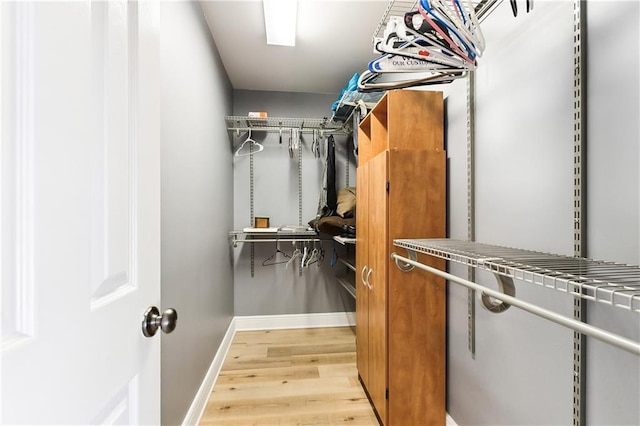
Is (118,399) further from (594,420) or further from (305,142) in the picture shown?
(305,142)

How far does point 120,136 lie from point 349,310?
2.85 meters

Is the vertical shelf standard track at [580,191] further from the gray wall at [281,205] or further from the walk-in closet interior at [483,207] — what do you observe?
the gray wall at [281,205]

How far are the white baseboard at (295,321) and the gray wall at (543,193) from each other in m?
1.64

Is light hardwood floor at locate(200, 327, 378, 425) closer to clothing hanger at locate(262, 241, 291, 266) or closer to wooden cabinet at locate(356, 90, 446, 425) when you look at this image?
wooden cabinet at locate(356, 90, 446, 425)

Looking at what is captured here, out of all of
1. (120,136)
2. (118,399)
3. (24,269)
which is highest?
(120,136)

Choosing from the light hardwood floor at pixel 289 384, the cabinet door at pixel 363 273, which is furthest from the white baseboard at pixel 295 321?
the cabinet door at pixel 363 273

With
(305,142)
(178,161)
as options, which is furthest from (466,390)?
(305,142)

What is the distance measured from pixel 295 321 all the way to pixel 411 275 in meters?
1.90

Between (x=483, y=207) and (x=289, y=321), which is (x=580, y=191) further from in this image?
(x=289, y=321)

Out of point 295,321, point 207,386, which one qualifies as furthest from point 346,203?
point 207,386

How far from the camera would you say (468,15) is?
3.04ft

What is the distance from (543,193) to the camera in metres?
0.93

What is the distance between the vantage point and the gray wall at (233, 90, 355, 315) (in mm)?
2918

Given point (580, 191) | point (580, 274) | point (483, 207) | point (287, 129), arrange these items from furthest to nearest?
point (287, 129)
point (483, 207)
point (580, 191)
point (580, 274)
